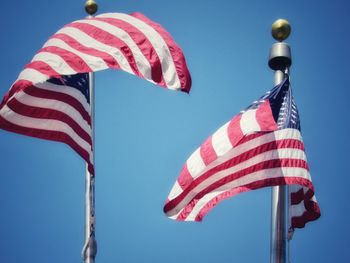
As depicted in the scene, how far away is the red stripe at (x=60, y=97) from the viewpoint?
35.4ft

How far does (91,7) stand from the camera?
12.6m

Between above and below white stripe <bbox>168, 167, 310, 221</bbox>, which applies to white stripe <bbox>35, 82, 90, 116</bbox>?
above

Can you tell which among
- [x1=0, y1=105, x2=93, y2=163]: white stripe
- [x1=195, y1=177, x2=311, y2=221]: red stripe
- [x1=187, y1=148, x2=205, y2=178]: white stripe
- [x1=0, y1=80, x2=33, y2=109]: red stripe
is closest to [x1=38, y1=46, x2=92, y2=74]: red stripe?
[x1=0, y1=80, x2=33, y2=109]: red stripe

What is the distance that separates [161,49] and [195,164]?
2176mm

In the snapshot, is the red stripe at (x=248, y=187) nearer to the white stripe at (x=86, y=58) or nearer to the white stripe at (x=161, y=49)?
the white stripe at (x=161, y=49)

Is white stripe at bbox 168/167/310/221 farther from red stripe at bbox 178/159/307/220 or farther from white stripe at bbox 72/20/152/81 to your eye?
white stripe at bbox 72/20/152/81

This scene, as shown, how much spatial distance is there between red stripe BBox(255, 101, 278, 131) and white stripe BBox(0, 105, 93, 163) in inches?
117

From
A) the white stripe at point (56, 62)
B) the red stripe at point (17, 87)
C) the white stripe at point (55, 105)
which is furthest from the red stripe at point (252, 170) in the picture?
the red stripe at point (17, 87)

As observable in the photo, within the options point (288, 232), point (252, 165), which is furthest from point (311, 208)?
point (252, 165)

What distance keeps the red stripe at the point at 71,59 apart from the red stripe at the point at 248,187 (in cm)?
Result: 323

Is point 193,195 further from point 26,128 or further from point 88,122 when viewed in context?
point 26,128

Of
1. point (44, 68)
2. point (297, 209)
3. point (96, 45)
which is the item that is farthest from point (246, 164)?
point (44, 68)

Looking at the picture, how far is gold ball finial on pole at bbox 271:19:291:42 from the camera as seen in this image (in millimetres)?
12062

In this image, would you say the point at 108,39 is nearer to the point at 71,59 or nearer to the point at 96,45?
the point at 96,45
